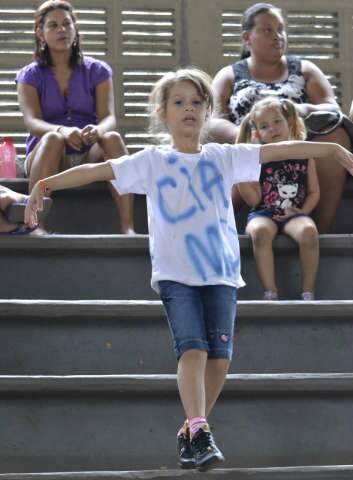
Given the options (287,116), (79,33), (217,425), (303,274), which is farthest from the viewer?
(79,33)

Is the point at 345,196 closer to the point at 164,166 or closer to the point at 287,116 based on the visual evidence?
the point at 287,116

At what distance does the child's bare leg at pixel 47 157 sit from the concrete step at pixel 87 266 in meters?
0.48

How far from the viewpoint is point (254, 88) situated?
564cm

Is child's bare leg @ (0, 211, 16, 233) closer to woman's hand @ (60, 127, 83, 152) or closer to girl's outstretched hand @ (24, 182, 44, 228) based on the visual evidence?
woman's hand @ (60, 127, 83, 152)

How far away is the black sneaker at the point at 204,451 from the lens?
345cm

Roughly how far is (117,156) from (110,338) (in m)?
1.11

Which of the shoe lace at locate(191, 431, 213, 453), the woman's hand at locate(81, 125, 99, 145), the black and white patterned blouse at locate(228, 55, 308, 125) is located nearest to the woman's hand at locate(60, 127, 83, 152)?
the woman's hand at locate(81, 125, 99, 145)

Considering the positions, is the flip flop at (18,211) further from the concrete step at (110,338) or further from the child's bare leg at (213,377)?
the child's bare leg at (213,377)

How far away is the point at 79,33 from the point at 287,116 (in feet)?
4.31

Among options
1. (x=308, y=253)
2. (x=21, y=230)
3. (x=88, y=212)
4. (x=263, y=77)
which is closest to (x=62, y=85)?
(x=88, y=212)

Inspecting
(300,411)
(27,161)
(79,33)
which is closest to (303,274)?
(300,411)

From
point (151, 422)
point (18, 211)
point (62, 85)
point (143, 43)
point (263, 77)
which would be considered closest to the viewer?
point (151, 422)

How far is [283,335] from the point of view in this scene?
4.34 m

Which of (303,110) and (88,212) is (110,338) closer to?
(88,212)
